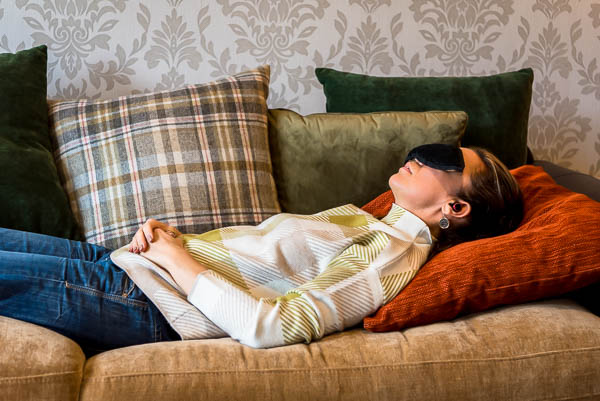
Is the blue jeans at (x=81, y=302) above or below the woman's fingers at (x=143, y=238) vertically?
below

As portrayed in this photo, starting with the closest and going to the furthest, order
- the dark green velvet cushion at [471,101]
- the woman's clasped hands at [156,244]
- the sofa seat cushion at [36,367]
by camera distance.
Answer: the sofa seat cushion at [36,367], the woman's clasped hands at [156,244], the dark green velvet cushion at [471,101]

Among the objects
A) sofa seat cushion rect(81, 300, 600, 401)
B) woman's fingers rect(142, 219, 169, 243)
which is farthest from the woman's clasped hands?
sofa seat cushion rect(81, 300, 600, 401)

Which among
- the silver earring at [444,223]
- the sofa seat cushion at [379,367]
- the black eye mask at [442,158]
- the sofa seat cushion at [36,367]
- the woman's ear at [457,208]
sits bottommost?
the sofa seat cushion at [379,367]

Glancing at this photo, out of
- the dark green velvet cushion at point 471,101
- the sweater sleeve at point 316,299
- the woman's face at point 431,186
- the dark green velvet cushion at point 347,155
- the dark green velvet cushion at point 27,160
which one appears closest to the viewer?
the sweater sleeve at point 316,299

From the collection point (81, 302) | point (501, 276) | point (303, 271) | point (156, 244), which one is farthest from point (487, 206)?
point (81, 302)

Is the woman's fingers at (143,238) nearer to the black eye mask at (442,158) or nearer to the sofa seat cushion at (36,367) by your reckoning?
the sofa seat cushion at (36,367)

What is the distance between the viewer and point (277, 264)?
1556mm

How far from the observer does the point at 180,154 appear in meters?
1.90

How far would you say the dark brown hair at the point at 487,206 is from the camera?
1.66 metres

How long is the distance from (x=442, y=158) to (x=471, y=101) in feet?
1.99

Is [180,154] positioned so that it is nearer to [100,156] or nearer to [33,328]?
[100,156]

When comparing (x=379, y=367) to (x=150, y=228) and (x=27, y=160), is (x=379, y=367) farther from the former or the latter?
(x=27, y=160)

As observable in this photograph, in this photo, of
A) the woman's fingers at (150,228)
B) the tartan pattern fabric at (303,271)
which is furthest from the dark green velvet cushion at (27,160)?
the tartan pattern fabric at (303,271)

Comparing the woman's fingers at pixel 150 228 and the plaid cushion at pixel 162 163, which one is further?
the plaid cushion at pixel 162 163
